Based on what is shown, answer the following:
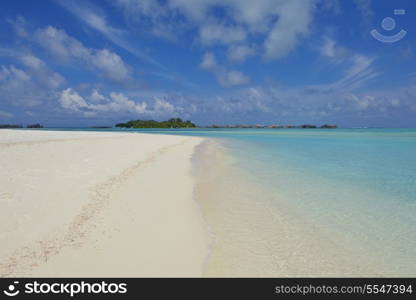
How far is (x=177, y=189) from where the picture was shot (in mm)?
8023

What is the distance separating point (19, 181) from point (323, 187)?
10282 mm

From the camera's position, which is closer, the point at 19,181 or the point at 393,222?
the point at 393,222

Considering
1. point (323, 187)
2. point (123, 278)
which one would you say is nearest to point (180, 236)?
point (123, 278)

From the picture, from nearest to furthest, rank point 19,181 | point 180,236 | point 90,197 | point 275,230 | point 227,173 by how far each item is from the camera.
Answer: point 180,236 → point 275,230 → point 90,197 → point 19,181 → point 227,173

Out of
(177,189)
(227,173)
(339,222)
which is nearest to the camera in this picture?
(339,222)

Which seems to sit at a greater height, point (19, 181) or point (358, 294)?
point (19, 181)

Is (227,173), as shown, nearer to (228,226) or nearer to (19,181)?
(228,226)

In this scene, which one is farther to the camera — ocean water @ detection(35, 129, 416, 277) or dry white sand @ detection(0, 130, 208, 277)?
ocean water @ detection(35, 129, 416, 277)

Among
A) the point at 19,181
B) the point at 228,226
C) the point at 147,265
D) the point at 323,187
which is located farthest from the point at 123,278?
the point at 323,187

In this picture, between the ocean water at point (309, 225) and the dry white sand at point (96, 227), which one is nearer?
the dry white sand at point (96, 227)

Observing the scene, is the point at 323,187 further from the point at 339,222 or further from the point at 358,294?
the point at 358,294

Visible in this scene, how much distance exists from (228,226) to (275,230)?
103 centimetres

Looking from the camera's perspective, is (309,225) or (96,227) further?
(309,225)

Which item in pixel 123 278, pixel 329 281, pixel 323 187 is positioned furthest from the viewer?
pixel 323 187
